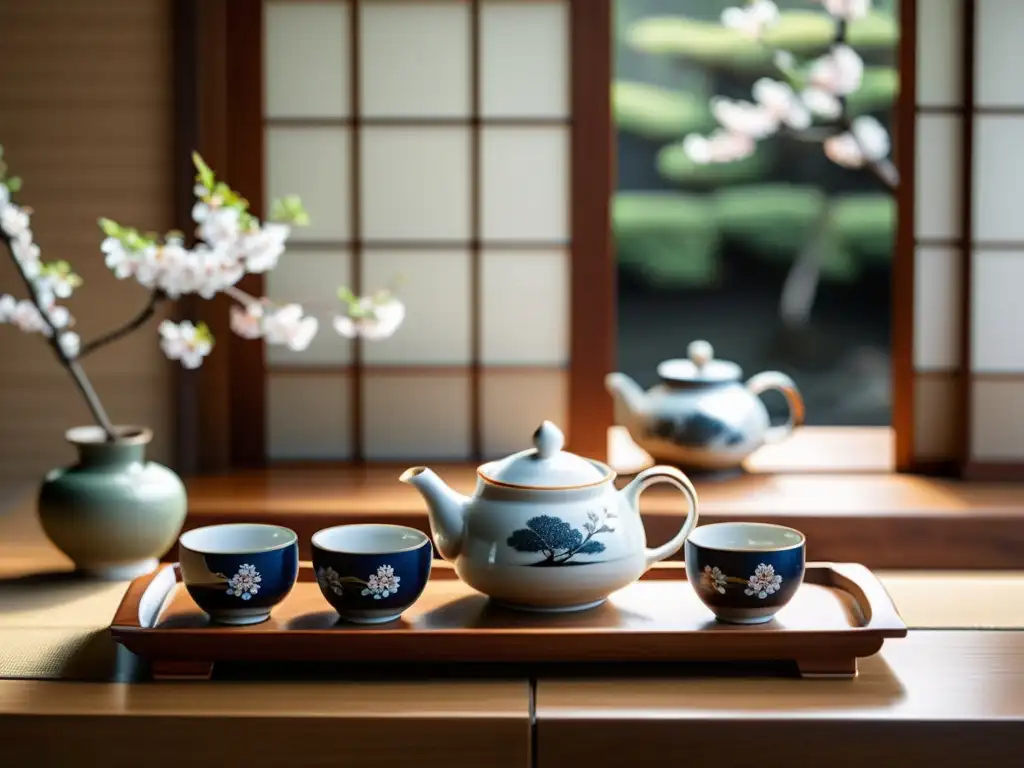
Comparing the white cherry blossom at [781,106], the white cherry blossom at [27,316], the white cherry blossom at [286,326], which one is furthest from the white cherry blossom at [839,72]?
the white cherry blossom at [27,316]

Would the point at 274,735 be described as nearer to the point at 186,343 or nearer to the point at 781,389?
the point at 186,343

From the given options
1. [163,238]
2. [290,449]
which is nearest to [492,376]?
[290,449]

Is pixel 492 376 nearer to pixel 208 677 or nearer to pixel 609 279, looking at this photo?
pixel 609 279

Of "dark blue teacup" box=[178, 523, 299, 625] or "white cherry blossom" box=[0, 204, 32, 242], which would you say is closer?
"dark blue teacup" box=[178, 523, 299, 625]

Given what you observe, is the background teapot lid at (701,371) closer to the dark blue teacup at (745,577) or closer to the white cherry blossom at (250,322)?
the white cherry blossom at (250,322)

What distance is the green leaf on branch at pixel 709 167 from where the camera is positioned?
7012 mm

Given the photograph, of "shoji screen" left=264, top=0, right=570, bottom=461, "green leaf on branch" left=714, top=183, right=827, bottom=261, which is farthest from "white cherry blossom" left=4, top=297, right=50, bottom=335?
"green leaf on branch" left=714, top=183, right=827, bottom=261

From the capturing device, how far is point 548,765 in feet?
4.80

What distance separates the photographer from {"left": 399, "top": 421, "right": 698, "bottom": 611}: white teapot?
1.61 m

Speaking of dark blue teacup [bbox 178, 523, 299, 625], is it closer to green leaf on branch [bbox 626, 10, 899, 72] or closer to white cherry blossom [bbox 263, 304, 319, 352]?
white cherry blossom [bbox 263, 304, 319, 352]

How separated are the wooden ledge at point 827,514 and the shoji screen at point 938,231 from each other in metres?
0.27

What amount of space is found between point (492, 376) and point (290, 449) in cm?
48

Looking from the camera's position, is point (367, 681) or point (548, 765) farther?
point (367, 681)

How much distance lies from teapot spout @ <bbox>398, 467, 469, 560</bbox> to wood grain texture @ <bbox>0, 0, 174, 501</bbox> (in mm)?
1425
